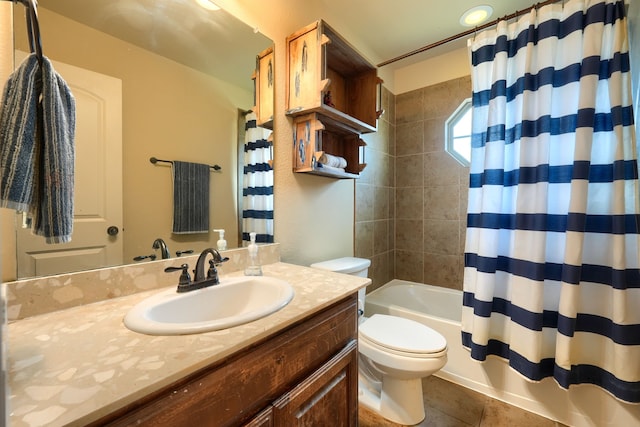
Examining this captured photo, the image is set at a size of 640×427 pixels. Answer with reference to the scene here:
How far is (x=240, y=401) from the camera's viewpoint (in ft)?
2.06

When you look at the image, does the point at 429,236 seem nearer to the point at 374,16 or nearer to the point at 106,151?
the point at 374,16

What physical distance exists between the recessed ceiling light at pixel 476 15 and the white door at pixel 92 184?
212 centimetres

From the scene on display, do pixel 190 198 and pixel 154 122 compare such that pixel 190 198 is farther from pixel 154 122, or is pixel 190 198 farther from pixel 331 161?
pixel 331 161

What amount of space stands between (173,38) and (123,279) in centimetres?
94

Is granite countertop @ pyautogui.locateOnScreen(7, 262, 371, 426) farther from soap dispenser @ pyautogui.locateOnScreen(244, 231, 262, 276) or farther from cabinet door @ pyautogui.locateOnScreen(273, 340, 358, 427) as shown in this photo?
soap dispenser @ pyautogui.locateOnScreen(244, 231, 262, 276)

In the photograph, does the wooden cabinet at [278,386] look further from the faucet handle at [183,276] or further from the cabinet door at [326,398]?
Result: the faucet handle at [183,276]

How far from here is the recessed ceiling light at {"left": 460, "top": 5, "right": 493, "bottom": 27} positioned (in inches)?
70.1

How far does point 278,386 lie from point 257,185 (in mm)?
917

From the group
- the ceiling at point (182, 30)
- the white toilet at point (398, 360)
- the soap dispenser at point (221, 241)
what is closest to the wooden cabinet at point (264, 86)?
the ceiling at point (182, 30)

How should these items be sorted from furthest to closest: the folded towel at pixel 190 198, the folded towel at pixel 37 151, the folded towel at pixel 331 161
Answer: the folded towel at pixel 331 161
the folded towel at pixel 190 198
the folded towel at pixel 37 151

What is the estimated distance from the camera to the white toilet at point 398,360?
126 cm

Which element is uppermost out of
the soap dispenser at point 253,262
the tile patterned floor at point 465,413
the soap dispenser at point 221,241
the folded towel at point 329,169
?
the folded towel at point 329,169

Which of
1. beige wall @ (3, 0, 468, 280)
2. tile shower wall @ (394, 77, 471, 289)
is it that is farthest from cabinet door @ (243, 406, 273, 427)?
tile shower wall @ (394, 77, 471, 289)

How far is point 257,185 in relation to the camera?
1.38 m
